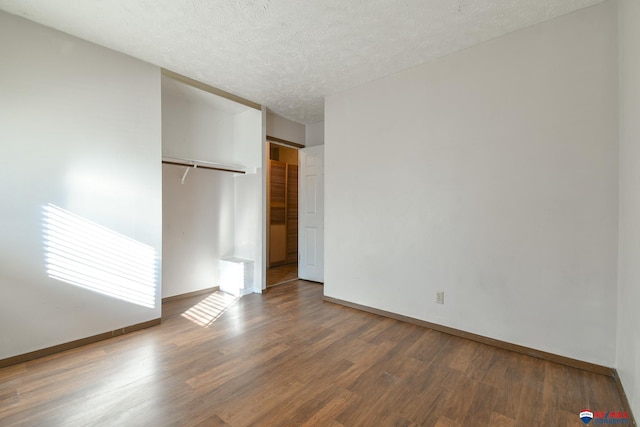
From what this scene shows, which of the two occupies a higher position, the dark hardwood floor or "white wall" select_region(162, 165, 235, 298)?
"white wall" select_region(162, 165, 235, 298)

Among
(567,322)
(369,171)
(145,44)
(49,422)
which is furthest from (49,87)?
(567,322)

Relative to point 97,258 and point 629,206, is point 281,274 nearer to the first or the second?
point 97,258

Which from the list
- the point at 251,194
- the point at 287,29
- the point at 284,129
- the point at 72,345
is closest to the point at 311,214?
the point at 251,194

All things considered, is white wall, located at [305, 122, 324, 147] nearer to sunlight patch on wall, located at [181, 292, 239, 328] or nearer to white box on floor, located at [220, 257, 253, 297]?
white box on floor, located at [220, 257, 253, 297]

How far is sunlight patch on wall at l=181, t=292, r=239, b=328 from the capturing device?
3.05 metres

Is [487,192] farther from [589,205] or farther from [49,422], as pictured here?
[49,422]

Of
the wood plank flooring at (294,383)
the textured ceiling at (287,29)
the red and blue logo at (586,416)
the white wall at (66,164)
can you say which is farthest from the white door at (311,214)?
the red and blue logo at (586,416)

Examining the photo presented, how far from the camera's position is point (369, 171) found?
10.9 feet

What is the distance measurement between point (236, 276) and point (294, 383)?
7.36 feet

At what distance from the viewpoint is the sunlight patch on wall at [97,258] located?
7.57ft

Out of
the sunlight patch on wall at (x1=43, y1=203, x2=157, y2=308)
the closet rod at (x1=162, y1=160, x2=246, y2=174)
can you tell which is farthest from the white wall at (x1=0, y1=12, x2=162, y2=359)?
the closet rod at (x1=162, y1=160, x2=246, y2=174)

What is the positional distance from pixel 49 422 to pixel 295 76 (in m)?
3.33

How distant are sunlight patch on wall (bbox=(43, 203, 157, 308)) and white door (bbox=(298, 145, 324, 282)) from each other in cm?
241

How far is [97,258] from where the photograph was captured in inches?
99.1
